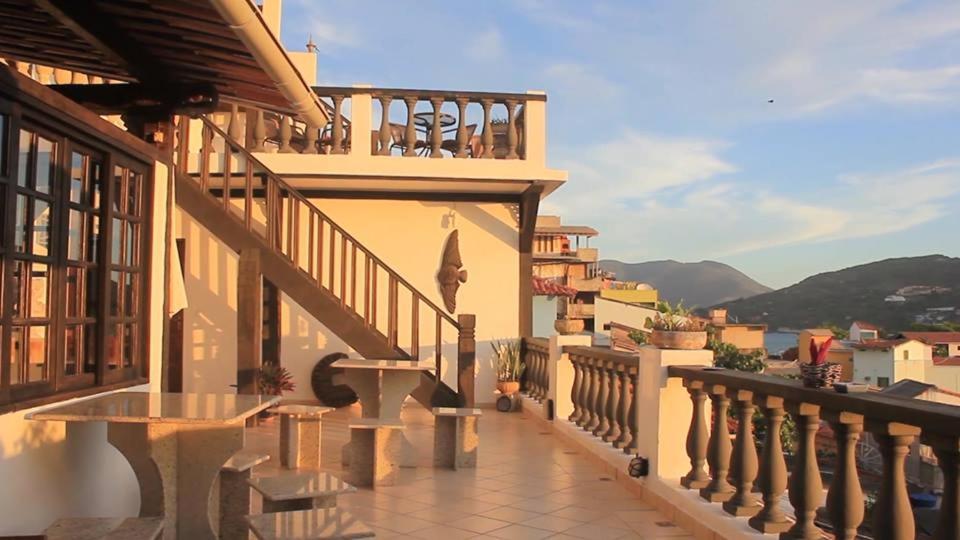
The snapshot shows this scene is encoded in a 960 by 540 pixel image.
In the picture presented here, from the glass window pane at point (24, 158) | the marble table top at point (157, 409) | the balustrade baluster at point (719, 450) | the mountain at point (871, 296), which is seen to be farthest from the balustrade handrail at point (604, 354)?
the mountain at point (871, 296)

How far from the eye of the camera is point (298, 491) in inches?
148

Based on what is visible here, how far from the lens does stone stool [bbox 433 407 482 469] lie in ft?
20.9

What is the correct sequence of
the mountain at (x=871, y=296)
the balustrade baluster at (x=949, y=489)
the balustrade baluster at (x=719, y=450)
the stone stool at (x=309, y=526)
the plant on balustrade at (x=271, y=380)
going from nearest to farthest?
the balustrade baluster at (x=949, y=489), the stone stool at (x=309, y=526), the balustrade baluster at (x=719, y=450), the plant on balustrade at (x=271, y=380), the mountain at (x=871, y=296)

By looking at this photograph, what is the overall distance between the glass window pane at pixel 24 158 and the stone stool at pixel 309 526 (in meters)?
1.68

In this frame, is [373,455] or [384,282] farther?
[384,282]

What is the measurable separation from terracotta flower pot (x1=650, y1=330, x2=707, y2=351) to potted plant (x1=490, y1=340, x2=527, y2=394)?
516cm

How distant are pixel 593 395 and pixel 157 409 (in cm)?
415

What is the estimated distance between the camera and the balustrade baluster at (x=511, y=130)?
9469 mm

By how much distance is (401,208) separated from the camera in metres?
10.2

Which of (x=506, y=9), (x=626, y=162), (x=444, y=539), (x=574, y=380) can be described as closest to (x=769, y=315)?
(x=626, y=162)

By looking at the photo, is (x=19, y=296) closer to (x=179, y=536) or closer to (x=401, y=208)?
(x=179, y=536)

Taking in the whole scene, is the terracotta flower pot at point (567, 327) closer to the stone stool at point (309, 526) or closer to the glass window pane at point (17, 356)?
the stone stool at point (309, 526)

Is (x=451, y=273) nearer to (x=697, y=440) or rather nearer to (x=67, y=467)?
(x=697, y=440)

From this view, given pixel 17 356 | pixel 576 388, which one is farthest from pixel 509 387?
pixel 17 356
